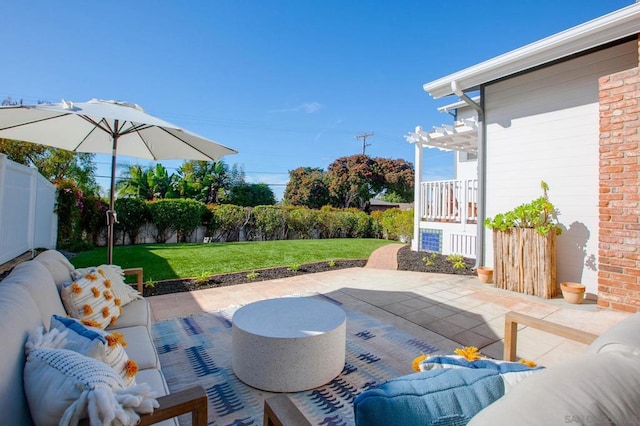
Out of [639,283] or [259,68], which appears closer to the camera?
[639,283]

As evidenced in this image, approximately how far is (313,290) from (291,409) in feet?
15.2

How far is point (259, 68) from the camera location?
13.9m

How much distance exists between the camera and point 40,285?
86.5 inches

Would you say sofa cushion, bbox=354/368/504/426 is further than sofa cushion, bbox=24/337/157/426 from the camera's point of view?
No

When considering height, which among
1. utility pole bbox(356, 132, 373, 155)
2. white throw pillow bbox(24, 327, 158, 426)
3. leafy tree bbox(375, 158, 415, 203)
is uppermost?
utility pole bbox(356, 132, 373, 155)

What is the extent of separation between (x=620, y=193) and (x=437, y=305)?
326cm

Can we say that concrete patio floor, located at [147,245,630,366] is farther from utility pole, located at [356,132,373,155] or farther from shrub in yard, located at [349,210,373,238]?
utility pole, located at [356,132,373,155]

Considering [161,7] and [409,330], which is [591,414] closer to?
[409,330]

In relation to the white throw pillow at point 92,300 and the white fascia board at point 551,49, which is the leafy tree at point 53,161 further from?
the white fascia board at point 551,49

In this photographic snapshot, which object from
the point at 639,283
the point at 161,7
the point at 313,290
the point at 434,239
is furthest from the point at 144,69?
the point at 639,283

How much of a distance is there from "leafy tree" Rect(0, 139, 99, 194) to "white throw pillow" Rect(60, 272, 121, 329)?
8.42 m

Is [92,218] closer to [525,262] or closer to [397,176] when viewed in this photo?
[525,262]

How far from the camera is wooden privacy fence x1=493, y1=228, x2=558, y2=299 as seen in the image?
5453mm

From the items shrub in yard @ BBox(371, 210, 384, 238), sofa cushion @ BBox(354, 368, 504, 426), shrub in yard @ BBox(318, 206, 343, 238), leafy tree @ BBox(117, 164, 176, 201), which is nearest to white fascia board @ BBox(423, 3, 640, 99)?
sofa cushion @ BBox(354, 368, 504, 426)
